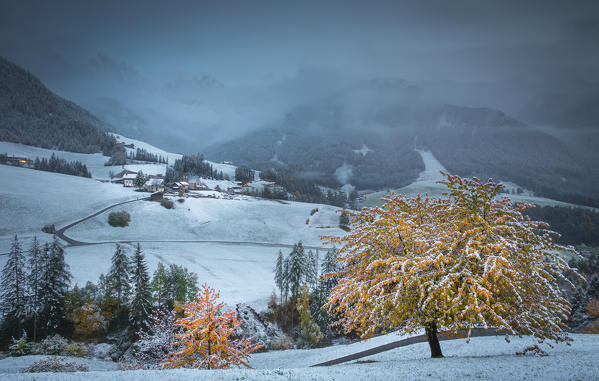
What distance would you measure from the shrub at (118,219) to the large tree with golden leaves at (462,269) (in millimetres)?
72086

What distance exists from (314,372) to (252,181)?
149763 millimetres

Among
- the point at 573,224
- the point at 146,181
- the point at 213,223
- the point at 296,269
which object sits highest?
the point at 146,181

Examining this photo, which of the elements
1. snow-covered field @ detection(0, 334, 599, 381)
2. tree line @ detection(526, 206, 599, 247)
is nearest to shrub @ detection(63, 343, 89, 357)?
snow-covered field @ detection(0, 334, 599, 381)

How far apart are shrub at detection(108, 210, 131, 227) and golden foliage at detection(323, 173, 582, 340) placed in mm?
72072

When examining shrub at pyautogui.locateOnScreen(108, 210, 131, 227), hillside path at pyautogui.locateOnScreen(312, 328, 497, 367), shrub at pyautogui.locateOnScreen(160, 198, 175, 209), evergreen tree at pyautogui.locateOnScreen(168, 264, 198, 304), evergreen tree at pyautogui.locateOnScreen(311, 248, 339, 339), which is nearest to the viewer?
hillside path at pyautogui.locateOnScreen(312, 328, 497, 367)

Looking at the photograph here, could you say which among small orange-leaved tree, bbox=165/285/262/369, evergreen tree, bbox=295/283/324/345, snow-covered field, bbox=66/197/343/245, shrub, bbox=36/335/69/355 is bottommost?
evergreen tree, bbox=295/283/324/345

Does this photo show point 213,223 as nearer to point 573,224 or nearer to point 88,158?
point 88,158

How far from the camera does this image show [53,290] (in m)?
30.7

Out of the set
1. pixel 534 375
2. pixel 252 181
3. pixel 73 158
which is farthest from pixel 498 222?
pixel 73 158

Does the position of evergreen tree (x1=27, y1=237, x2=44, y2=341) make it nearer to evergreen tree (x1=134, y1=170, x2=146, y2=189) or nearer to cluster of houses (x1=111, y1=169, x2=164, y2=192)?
cluster of houses (x1=111, y1=169, x2=164, y2=192)

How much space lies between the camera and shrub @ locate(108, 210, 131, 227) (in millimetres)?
65806

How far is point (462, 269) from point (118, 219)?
7785 centimetres

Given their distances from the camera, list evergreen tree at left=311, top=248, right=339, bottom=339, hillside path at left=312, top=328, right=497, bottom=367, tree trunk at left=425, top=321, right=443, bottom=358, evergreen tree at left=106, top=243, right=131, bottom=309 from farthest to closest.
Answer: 1. evergreen tree at left=311, top=248, right=339, bottom=339
2. evergreen tree at left=106, top=243, right=131, bottom=309
3. hillside path at left=312, top=328, right=497, bottom=367
4. tree trunk at left=425, top=321, right=443, bottom=358

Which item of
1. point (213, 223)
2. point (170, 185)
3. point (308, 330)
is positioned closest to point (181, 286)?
point (308, 330)
